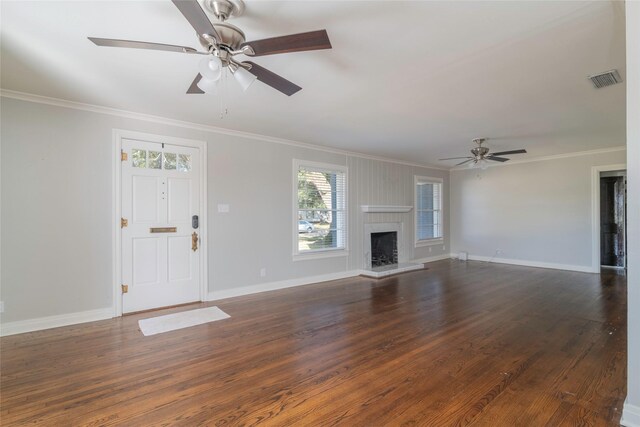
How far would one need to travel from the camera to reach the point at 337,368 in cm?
239

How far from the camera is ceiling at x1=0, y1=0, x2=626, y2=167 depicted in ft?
6.16

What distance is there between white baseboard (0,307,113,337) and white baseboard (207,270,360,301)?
1250 millimetres

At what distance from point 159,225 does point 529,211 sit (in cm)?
757

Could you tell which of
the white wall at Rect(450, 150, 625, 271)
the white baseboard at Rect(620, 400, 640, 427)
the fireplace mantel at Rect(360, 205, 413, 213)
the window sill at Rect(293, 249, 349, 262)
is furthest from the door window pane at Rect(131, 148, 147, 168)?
the white wall at Rect(450, 150, 625, 271)

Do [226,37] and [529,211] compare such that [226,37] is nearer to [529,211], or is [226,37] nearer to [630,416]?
[630,416]

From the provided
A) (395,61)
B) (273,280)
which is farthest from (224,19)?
(273,280)

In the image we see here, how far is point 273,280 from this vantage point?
16.1ft

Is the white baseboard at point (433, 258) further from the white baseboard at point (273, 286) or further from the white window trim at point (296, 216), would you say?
the white window trim at point (296, 216)

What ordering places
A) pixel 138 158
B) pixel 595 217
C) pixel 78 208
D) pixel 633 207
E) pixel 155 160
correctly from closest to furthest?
pixel 633 207 → pixel 78 208 → pixel 138 158 → pixel 155 160 → pixel 595 217

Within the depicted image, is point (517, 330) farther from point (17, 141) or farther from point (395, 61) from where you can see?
point (17, 141)

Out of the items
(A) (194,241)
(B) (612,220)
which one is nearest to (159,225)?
(A) (194,241)

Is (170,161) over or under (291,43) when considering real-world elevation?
under

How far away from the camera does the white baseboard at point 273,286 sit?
14.3 feet

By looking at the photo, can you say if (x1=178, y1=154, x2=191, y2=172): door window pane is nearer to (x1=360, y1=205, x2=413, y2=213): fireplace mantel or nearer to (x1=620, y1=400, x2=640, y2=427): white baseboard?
(x1=360, y1=205, x2=413, y2=213): fireplace mantel
